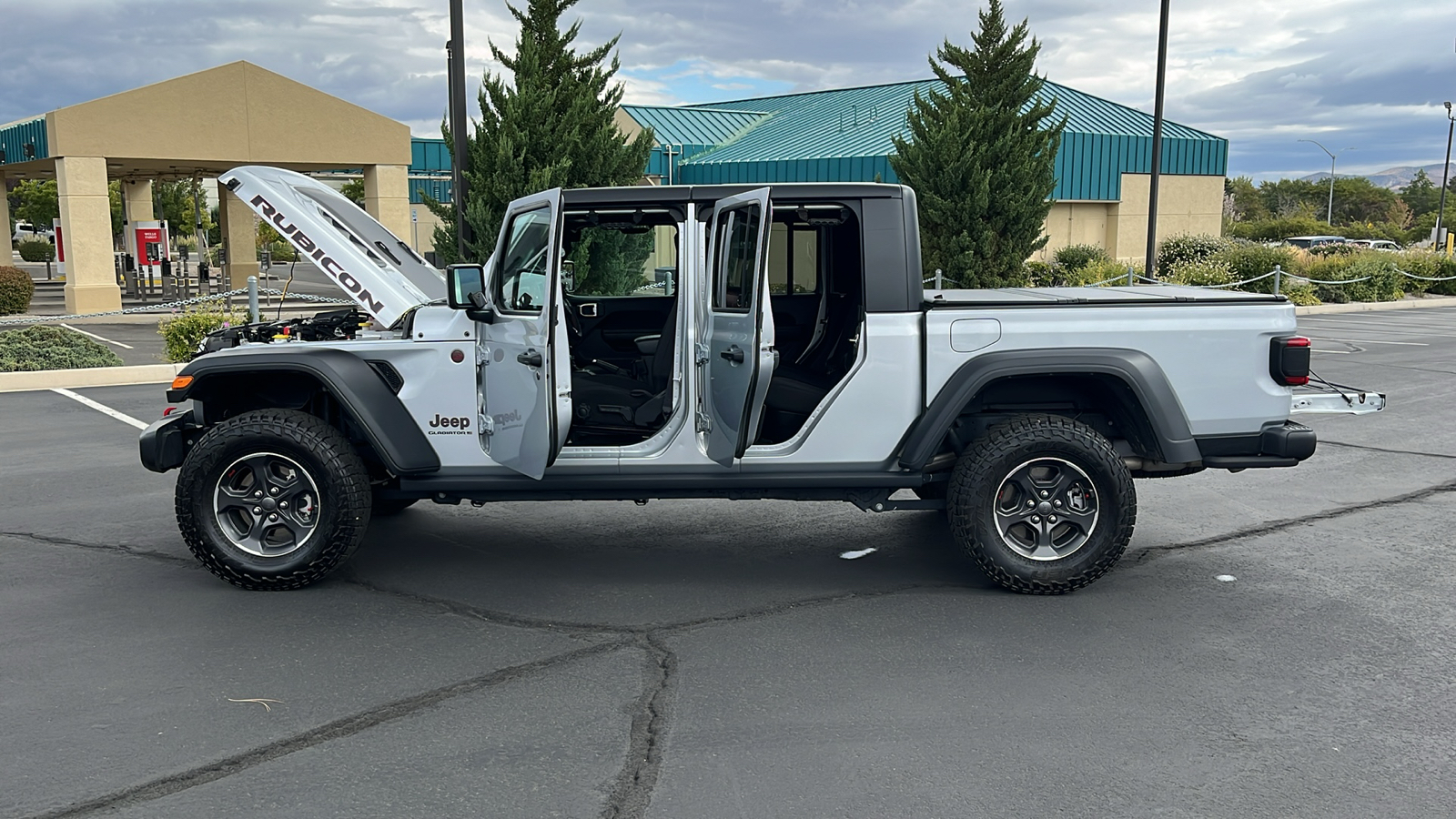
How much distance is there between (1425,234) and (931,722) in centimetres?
7266

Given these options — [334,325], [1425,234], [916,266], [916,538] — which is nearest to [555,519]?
[334,325]

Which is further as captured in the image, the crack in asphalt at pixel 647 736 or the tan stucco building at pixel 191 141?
the tan stucco building at pixel 191 141

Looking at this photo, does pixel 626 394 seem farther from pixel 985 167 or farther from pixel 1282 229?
pixel 1282 229

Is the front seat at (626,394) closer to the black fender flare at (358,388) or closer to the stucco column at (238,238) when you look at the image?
the black fender flare at (358,388)

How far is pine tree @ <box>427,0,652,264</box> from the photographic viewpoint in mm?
15055

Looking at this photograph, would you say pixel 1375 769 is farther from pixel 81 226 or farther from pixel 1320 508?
pixel 81 226

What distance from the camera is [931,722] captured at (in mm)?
4223

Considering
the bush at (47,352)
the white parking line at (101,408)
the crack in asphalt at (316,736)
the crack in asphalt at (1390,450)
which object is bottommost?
the crack in asphalt at (316,736)

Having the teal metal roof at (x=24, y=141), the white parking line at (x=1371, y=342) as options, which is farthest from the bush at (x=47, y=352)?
the white parking line at (x=1371, y=342)

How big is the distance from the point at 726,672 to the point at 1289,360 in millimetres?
→ 3172

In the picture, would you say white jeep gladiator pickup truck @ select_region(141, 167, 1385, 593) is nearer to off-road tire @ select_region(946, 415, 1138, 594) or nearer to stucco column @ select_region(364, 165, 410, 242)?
off-road tire @ select_region(946, 415, 1138, 594)

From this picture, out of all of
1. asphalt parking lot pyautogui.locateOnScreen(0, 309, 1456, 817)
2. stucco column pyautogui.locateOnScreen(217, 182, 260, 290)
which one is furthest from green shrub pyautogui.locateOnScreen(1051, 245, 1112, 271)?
asphalt parking lot pyautogui.locateOnScreen(0, 309, 1456, 817)

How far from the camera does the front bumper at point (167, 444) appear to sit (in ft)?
19.6

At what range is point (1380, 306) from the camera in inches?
1087
